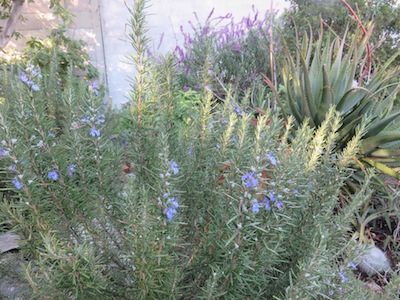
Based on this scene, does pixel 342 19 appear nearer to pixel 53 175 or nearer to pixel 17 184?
pixel 53 175

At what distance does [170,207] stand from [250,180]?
25 cm

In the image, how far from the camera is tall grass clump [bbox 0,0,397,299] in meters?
0.98

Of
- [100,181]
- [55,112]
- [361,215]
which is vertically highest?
[55,112]

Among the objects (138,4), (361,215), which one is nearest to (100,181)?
(138,4)

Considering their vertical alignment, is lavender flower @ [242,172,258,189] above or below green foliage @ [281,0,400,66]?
below

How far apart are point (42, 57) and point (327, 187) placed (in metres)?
4.44

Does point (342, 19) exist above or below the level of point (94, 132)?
above

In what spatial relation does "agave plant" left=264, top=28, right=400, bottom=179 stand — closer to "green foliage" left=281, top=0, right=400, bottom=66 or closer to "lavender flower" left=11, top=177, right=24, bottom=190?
"lavender flower" left=11, top=177, right=24, bottom=190

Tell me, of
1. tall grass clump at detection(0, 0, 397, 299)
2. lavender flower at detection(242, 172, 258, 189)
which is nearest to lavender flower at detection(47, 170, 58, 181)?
tall grass clump at detection(0, 0, 397, 299)

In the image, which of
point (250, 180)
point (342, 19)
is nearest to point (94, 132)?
point (250, 180)

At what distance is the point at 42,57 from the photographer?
15.0 ft

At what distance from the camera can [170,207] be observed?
0.99 meters

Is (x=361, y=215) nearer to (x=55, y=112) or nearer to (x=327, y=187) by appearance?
(x=327, y=187)

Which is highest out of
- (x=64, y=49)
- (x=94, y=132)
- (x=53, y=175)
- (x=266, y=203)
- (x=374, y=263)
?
(x=64, y=49)
